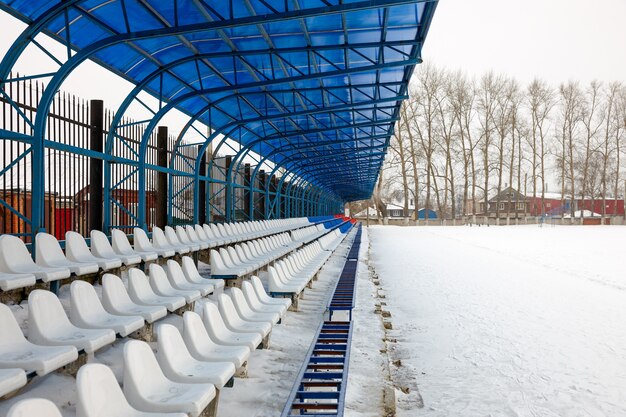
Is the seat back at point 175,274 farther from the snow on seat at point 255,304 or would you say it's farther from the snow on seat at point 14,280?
the snow on seat at point 14,280

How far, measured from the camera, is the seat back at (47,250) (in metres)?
5.73

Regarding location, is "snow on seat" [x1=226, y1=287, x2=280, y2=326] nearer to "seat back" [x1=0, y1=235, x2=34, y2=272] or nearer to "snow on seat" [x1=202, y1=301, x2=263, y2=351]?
"snow on seat" [x1=202, y1=301, x2=263, y2=351]

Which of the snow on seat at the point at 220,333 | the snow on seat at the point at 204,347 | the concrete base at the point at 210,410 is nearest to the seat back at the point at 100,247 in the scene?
the snow on seat at the point at 220,333

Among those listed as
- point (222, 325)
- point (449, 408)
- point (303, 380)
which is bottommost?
point (449, 408)

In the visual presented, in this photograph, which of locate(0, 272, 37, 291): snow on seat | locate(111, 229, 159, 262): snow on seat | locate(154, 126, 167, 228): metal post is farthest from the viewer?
locate(154, 126, 167, 228): metal post

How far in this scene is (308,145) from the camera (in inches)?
844

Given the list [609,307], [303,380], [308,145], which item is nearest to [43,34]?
[303,380]

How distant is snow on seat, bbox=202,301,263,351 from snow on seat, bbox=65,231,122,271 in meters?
2.06

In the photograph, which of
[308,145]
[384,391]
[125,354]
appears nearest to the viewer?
[125,354]

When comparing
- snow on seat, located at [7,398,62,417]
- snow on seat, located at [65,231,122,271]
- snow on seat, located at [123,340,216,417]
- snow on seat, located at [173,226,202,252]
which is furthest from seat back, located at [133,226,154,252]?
snow on seat, located at [7,398,62,417]

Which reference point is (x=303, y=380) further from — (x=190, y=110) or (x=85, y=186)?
(x=190, y=110)

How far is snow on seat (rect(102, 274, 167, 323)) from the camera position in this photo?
16.0ft

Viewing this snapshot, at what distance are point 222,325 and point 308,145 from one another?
55.7 ft

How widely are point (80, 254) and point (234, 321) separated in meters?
2.53
